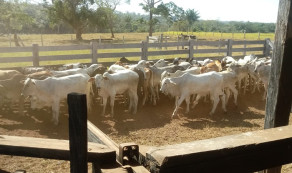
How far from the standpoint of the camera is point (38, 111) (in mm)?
9859

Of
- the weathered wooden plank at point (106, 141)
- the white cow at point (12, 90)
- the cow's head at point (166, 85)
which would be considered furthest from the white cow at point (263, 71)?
the weathered wooden plank at point (106, 141)

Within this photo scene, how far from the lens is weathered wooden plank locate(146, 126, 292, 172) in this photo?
1.54 m

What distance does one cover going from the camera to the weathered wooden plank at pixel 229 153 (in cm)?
154

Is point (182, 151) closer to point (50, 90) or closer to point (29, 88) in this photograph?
point (50, 90)

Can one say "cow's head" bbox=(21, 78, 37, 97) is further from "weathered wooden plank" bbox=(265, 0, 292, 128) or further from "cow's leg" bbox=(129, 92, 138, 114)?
"weathered wooden plank" bbox=(265, 0, 292, 128)

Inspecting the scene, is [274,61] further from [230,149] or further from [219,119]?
[219,119]

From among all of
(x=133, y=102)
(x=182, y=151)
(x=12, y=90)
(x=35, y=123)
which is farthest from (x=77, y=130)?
(x=12, y=90)

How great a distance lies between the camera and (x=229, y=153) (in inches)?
66.7

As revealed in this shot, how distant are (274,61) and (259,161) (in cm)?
113

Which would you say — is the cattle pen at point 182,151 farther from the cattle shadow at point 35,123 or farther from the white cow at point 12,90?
the white cow at point 12,90

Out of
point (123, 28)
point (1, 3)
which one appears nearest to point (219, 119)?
point (1, 3)

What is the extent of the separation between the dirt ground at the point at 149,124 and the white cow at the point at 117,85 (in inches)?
19.6

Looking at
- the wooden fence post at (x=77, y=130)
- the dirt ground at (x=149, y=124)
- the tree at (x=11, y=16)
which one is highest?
the tree at (x=11, y=16)

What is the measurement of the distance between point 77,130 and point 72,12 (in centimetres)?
4234
